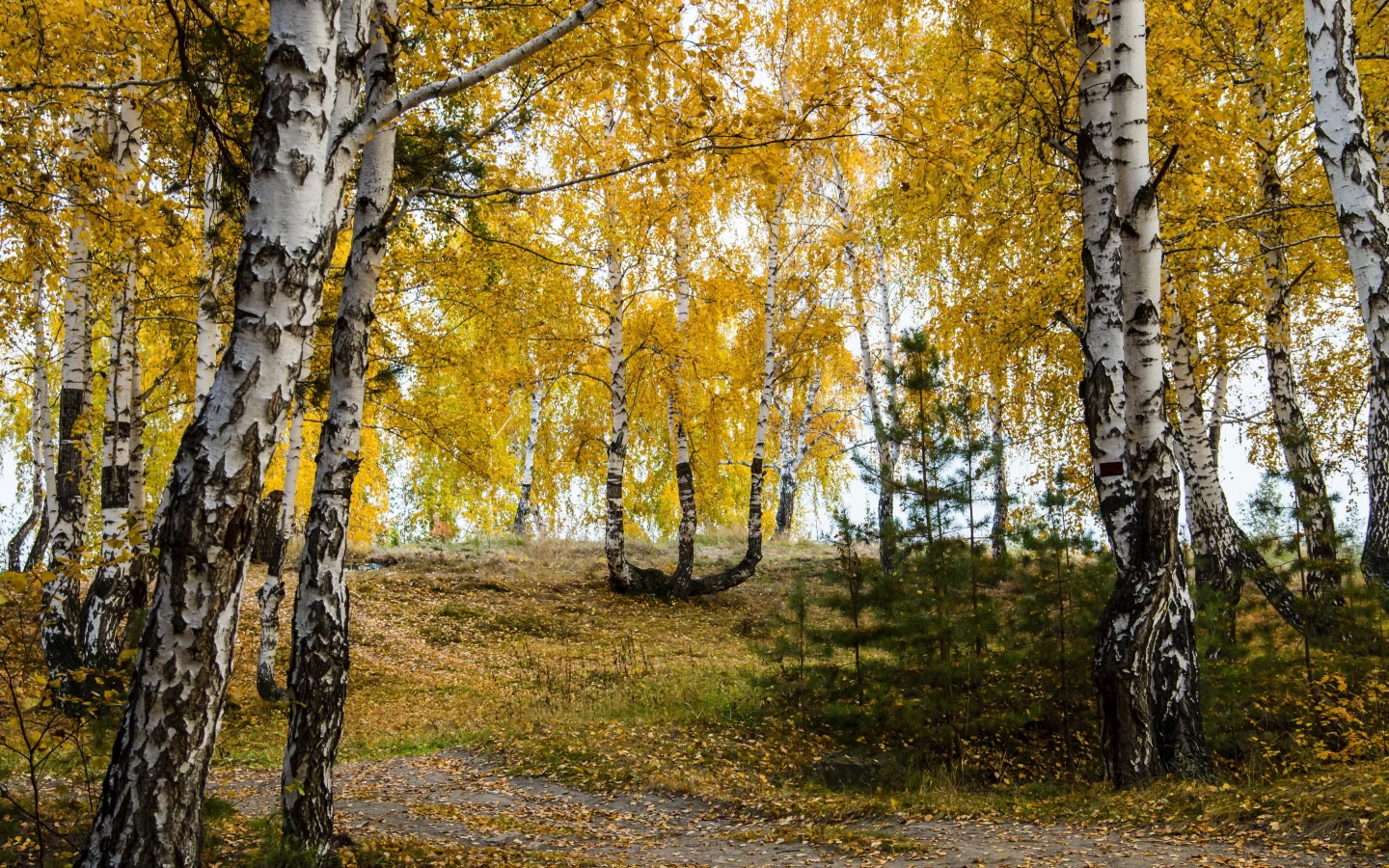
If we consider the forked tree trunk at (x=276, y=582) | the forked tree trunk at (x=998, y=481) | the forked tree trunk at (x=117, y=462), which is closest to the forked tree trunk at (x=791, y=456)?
the forked tree trunk at (x=998, y=481)

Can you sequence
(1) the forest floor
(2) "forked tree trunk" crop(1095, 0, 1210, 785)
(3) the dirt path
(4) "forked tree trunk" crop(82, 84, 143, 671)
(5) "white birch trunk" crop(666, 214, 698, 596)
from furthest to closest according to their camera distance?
(5) "white birch trunk" crop(666, 214, 698, 596), (4) "forked tree trunk" crop(82, 84, 143, 671), (2) "forked tree trunk" crop(1095, 0, 1210, 785), (1) the forest floor, (3) the dirt path

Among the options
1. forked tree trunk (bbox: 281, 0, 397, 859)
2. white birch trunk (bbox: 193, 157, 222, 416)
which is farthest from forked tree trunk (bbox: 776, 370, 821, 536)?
forked tree trunk (bbox: 281, 0, 397, 859)

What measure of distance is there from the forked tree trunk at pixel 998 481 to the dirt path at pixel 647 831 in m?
3.14

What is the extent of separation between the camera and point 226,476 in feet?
9.85

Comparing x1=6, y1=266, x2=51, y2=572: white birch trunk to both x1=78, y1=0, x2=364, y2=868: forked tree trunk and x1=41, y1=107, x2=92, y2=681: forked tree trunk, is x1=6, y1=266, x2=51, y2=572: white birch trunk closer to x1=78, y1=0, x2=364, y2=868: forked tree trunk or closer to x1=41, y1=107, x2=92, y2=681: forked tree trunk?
x1=41, y1=107, x2=92, y2=681: forked tree trunk

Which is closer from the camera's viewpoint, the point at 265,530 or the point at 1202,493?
the point at 1202,493

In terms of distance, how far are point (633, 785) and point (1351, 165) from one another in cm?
705

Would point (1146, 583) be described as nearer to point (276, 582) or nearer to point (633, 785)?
point (633, 785)

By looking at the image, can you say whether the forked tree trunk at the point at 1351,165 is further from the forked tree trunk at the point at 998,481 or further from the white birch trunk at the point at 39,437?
the white birch trunk at the point at 39,437

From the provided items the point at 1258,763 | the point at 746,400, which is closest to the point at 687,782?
the point at 1258,763

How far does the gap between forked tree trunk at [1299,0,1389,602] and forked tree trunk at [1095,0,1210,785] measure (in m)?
1.74

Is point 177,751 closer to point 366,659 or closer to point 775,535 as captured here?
point 366,659

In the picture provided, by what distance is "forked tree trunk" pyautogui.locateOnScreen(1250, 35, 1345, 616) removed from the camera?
7746mm

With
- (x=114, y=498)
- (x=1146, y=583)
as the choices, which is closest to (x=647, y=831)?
(x=1146, y=583)
